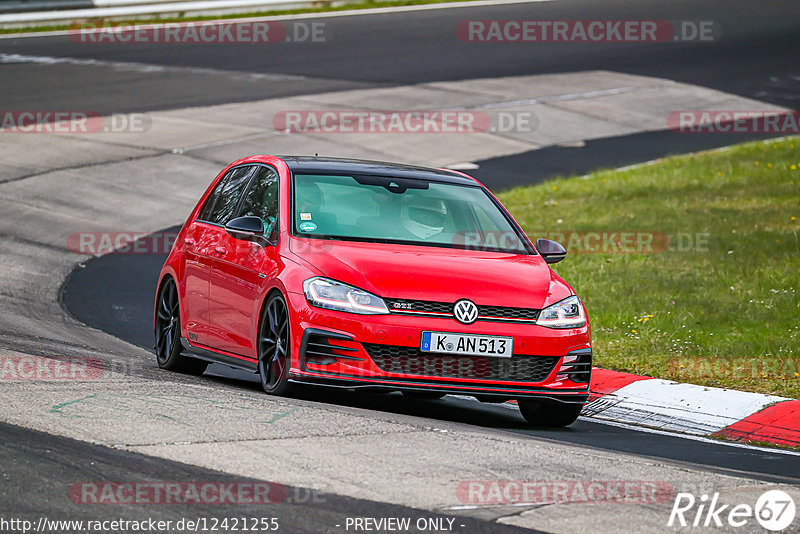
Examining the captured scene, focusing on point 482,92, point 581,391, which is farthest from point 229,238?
point 482,92

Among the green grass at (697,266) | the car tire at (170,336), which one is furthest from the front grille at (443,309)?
the green grass at (697,266)

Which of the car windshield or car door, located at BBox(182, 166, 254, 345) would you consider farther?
car door, located at BBox(182, 166, 254, 345)

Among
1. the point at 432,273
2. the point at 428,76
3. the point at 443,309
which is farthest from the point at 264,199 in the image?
the point at 428,76

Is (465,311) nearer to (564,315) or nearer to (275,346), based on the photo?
(564,315)

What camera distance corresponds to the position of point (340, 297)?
26.6 feet

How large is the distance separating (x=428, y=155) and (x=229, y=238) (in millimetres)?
13374

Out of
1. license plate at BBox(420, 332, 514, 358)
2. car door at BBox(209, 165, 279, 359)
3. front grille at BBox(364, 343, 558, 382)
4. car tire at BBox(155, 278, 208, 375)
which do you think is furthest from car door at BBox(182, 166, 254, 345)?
license plate at BBox(420, 332, 514, 358)

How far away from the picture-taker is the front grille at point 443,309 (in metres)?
8.05

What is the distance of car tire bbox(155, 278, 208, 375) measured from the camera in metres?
10.2

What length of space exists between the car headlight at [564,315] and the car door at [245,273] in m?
1.72

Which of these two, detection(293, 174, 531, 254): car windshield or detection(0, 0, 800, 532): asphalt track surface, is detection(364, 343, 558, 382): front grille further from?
detection(293, 174, 531, 254): car windshield

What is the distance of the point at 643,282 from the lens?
556 inches

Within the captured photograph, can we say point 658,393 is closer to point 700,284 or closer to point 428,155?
point 700,284

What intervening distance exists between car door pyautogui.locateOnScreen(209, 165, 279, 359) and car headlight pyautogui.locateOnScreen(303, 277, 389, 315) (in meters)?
0.47
